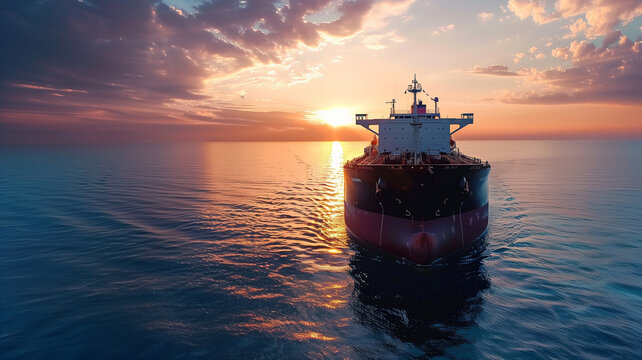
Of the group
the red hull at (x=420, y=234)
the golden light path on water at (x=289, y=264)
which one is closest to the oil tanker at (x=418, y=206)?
the red hull at (x=420, y=234)

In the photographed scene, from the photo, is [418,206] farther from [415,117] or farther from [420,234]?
[415,117]

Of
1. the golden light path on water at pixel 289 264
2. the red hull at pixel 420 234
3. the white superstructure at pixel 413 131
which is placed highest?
the white superstructure at pixel 413 131

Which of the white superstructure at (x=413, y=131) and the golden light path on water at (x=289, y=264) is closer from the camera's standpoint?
the golden light path on water at (x=289, y=264)

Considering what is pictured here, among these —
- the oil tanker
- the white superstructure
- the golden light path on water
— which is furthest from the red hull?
the white superstructure

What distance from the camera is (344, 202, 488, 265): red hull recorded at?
52.8 ft

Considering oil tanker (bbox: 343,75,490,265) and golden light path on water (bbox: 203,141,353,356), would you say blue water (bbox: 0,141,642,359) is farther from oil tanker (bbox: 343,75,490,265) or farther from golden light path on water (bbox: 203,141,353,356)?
oil tanker (bbox: 343,75,490,265)

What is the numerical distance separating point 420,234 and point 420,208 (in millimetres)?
1530

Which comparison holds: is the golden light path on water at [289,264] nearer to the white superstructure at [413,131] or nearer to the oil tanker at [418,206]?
the oil tanker at [418,206]

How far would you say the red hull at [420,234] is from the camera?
16.1m

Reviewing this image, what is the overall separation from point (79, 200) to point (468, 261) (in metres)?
42.0

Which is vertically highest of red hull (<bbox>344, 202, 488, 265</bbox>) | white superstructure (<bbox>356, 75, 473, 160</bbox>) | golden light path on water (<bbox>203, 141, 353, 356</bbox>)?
white superstructure (<bbox>356, 75, 473, 160</bbox>)

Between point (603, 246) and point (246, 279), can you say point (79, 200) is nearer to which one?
point (246, 279)

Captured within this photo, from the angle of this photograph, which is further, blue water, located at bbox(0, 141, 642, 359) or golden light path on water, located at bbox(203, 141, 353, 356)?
golden light path on water, located at bbox(203, 141, 353, 356)

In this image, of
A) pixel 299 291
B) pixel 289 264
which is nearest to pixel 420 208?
pixel 299 291
